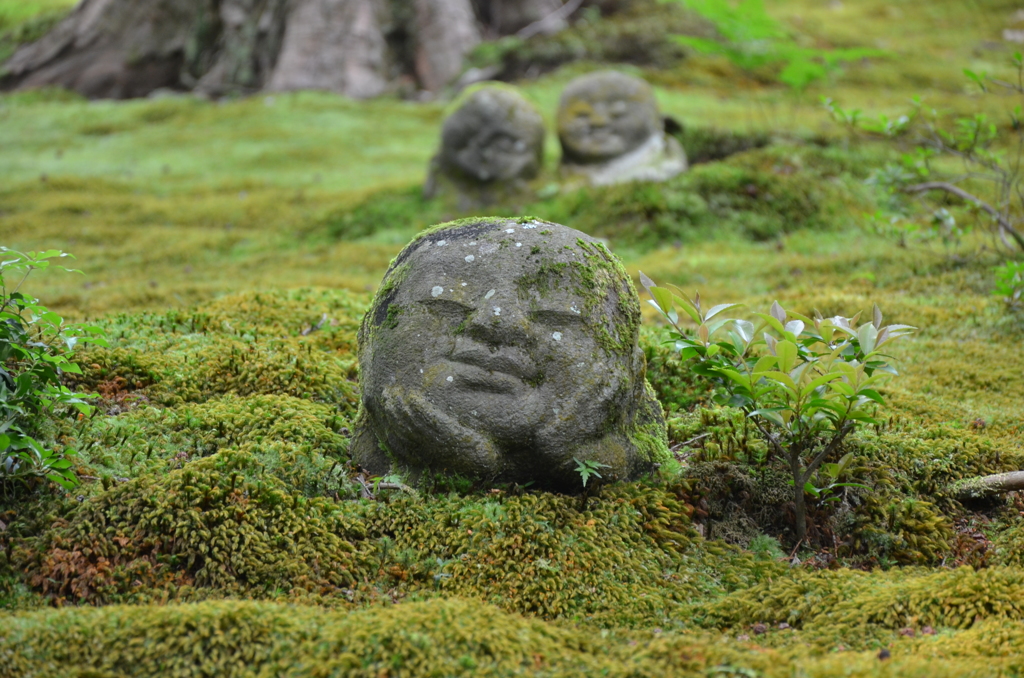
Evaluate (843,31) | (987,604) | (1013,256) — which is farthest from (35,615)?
(843,31)

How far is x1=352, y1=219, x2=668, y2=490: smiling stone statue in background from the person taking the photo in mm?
4047

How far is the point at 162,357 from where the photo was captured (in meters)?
5.50

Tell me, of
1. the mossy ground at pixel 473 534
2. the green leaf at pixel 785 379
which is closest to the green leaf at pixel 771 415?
the green leaf at pixel 785 379

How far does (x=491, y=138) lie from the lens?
1257 centimetres

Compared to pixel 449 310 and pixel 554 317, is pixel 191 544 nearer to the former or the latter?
pixel 449 310

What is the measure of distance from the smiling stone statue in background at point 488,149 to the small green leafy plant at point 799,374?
29.4ft

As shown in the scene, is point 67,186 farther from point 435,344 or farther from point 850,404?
point 850,404

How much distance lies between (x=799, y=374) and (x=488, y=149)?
31.8ft

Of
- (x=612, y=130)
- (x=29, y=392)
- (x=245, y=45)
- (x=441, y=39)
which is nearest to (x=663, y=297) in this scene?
(x=29, y=392)

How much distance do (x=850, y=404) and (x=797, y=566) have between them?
90cm

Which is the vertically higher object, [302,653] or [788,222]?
[302,653]

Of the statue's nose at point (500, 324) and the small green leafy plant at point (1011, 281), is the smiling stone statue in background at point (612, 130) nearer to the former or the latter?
the small green leafy plant at point (1011, 281)

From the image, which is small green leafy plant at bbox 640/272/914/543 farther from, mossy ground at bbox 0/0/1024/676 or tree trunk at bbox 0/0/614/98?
tree trunk at bbox 0/0/614/98

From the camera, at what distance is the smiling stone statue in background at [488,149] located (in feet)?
41.0
